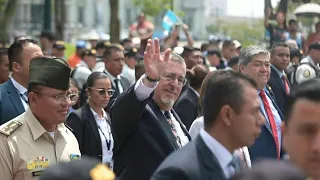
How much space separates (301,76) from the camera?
12992 millimetres

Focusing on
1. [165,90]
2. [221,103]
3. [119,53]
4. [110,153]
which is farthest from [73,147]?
[119,53]

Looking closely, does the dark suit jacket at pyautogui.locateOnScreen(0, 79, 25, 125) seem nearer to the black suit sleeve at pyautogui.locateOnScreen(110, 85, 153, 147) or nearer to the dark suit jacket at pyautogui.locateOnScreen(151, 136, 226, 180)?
the black suit sleeve at pyautogui.locateOnScreen(110, 85, 153, 147)

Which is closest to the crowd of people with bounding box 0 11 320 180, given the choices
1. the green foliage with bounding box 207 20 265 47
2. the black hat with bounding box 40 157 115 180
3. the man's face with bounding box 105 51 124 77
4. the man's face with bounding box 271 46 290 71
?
the black hat with bounding box 40 157 115 180

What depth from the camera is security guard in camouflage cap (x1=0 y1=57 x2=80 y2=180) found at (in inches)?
233

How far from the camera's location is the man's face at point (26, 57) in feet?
25.5

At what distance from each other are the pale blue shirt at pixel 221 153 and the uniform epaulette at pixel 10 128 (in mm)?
1837

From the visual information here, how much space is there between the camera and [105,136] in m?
8.88

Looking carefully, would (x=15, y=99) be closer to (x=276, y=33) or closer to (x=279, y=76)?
(x=279, y=76)

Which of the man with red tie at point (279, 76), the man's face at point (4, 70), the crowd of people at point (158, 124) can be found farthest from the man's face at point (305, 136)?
the man with red tie at point (279, 76)

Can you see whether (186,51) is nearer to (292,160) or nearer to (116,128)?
(116,128)

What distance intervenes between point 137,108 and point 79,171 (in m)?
2.87

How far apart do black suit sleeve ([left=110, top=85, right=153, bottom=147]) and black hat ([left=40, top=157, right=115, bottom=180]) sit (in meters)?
2.77

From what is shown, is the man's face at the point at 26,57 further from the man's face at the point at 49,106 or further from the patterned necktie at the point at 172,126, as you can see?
the patterned necktie at the point at 172,126

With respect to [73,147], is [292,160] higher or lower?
higher
